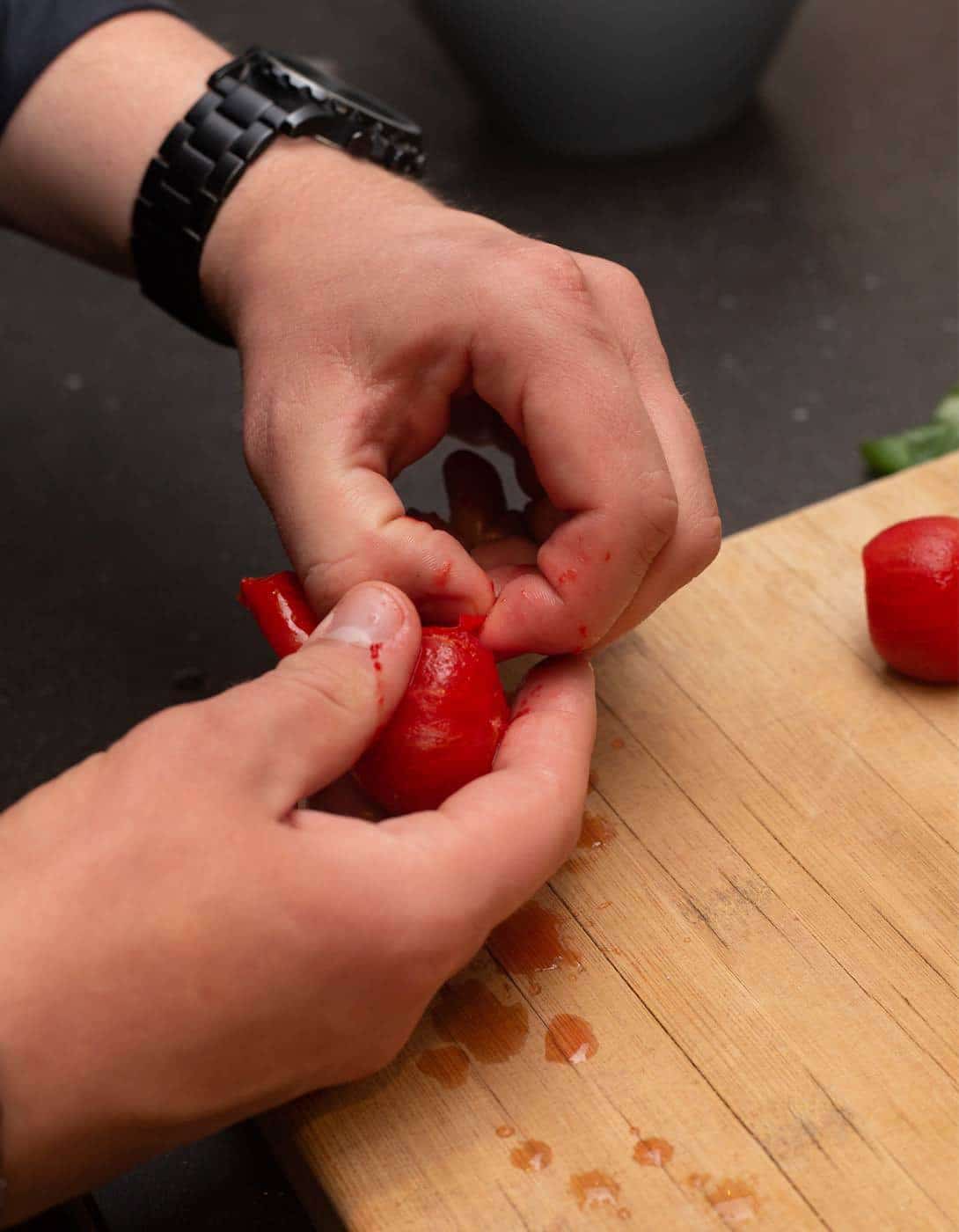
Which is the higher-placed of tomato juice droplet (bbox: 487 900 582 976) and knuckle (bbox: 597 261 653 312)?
knuckle (bbox: 597 261 653 312)

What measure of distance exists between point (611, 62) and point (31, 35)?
37.2 inches

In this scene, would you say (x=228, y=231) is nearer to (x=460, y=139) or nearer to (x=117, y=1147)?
(x=117, y=1147)

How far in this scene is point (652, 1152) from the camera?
1084 mm

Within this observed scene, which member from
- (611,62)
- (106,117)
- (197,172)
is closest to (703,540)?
(197,172)

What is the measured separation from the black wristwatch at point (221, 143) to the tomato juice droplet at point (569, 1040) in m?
0.89

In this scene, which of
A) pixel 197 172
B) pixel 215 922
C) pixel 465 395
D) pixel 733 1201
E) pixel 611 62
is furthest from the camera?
pixel 611 62

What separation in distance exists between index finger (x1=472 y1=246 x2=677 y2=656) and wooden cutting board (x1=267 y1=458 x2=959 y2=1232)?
8.1 inches

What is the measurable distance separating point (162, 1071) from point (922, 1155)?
59cm

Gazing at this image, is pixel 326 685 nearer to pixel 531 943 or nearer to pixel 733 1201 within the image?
pixel 531 943

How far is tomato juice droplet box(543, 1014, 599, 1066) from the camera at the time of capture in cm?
115

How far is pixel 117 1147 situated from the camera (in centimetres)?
Result: 98

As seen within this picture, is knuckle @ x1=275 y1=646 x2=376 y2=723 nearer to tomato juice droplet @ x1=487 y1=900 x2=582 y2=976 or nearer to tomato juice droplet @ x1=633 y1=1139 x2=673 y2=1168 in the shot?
tomato juice droplet @ x1=487 y1=900 x2=582 y2=976

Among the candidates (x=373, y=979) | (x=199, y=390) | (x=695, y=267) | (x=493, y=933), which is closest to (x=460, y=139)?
(x=695, y=267)

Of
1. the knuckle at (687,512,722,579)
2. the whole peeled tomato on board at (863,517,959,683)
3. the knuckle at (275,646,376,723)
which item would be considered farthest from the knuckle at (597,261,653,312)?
the knuckle at (275,646,376,723)
